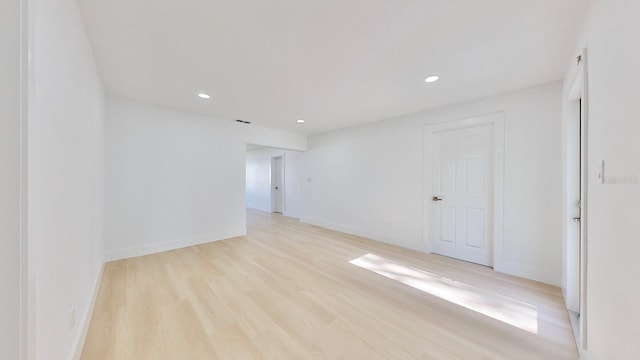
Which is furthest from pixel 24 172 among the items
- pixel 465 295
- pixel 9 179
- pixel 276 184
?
pixel 276 184

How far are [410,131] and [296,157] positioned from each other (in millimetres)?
3521

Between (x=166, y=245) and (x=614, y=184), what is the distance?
192 inches

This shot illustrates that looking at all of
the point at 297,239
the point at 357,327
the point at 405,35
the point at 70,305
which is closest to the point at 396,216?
the point at 297,239

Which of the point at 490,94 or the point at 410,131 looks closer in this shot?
the point at 490,94

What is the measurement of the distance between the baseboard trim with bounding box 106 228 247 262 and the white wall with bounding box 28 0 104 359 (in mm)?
1690

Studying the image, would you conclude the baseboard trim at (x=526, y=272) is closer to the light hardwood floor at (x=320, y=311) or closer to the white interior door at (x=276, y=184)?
the light hardwood floor at (x=320, y=311)

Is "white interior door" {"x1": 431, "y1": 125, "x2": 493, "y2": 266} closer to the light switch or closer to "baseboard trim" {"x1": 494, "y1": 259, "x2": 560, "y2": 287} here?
"baseboard trim" {"x1": 494, "y1": 259, "x2": 560, "y2": 287}

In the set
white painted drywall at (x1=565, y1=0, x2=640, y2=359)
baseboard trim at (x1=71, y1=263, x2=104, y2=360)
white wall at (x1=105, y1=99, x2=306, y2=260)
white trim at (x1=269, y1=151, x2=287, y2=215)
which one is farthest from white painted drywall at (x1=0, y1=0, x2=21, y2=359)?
white trim at (x1=269, y1=151, x2=287, y2=215)

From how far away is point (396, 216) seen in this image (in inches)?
168

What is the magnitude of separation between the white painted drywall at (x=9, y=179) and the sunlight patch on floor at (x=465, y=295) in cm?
286

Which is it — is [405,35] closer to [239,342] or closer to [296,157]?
[239,342]

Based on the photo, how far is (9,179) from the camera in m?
0.74

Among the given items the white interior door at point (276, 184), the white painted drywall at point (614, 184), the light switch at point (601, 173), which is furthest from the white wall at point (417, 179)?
the light switch at point (601, 173)

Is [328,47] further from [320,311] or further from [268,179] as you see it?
[268,179]
